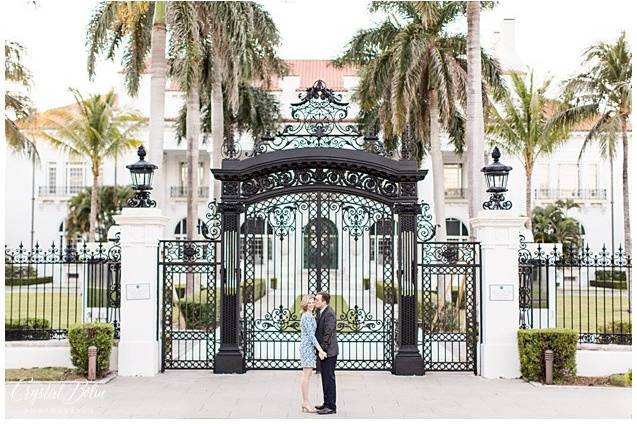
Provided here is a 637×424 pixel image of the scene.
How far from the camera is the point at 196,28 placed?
1895 centimetres

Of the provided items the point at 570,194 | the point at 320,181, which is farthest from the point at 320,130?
the point at 570,194

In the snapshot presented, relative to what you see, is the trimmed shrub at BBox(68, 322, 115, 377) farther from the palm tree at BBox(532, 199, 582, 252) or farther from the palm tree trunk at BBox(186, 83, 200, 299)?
the palm tree at BBox(532, 199, 582, 252)

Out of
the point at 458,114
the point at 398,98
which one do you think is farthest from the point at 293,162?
the point at 458,114

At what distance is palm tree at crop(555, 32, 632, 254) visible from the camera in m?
25.9

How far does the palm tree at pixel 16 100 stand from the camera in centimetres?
1923

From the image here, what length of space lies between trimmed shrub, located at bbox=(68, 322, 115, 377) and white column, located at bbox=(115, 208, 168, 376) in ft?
1.22

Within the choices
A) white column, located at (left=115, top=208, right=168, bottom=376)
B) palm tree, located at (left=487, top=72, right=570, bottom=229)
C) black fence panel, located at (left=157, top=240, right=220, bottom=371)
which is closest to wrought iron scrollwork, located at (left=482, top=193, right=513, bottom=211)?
black fence panel, located at (left=157, top=240, right=220, bottom=371)

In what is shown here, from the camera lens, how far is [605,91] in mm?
26188

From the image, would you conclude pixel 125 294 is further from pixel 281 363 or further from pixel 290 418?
pixel 290 418

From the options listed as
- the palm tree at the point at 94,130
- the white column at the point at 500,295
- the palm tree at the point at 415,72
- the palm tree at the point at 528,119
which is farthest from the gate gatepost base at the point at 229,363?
the palm tree at the point at 94,130

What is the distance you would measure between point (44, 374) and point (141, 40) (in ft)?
36.7

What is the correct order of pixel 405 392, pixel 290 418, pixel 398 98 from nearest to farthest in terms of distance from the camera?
pixel 290 418 → pixel 405 392 → pixel 398 98

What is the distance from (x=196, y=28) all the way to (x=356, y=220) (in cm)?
819

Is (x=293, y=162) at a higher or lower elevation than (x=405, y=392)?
higher
